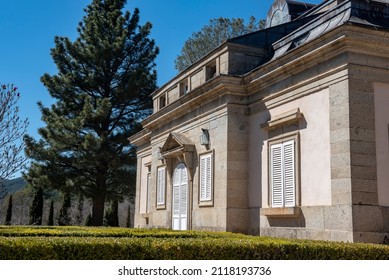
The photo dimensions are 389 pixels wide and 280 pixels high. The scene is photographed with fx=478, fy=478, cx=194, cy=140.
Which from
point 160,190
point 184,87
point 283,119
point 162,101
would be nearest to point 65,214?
point 162,101

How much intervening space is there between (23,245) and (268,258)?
397 cm

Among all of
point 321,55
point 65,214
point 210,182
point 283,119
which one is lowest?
point 65,214

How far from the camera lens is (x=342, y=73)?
11.4 meters

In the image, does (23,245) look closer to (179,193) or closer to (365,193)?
(365,193)

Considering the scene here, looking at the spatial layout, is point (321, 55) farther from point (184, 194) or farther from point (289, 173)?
point (184, 194)

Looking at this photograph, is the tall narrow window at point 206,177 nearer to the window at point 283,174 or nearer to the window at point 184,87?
the window at point 283,174

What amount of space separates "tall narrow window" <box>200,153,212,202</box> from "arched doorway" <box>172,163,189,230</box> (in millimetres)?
1202

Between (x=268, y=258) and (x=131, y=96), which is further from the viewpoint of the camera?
(x=131, y=96)

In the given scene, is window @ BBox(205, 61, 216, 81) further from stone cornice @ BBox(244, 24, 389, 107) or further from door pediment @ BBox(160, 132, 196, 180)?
stone cornice @ BBox(244, 24, 389, 107)

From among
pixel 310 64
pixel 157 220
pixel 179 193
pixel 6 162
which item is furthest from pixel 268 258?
pixel 157 220

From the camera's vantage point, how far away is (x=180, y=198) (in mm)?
17969

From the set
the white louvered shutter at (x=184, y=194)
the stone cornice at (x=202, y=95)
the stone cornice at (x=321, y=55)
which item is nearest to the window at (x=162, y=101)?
the stone cornice at (x=202, y=95)

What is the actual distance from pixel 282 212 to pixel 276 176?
1108 millimetres

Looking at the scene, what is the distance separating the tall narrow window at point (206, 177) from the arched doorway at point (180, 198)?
3.94 ft
